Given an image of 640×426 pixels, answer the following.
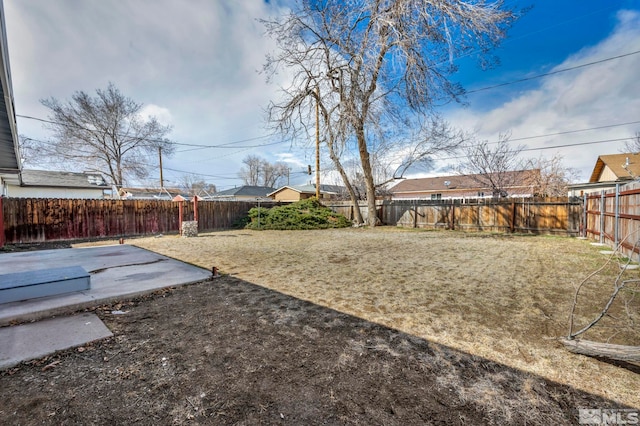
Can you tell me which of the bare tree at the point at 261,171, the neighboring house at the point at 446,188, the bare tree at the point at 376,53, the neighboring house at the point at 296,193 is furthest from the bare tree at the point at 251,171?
the bare tree at the point at 376,53

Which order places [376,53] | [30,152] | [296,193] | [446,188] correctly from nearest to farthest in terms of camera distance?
[376,53]
[30,152]
[446,188]
[296,193]

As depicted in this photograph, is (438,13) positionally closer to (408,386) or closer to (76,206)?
(408,386)

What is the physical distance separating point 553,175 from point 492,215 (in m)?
8.27

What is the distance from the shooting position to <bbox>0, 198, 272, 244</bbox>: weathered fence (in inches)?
324

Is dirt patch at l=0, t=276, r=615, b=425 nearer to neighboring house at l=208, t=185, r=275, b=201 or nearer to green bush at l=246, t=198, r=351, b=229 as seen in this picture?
green bush at l=246, t=198, r=351, b=229

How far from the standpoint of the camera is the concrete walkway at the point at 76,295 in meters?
2.12

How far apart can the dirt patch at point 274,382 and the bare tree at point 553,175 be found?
733 inches

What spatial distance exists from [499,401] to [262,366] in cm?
153

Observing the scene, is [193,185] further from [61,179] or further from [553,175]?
[553,175]

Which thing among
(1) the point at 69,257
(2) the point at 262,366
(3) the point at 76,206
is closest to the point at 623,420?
(2) the point at 262,366

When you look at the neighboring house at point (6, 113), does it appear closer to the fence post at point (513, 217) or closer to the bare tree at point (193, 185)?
the fence post at point (513, 217)

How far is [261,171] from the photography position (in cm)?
4266

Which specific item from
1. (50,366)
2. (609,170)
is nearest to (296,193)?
(609,170)

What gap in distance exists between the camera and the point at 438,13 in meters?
7.46
